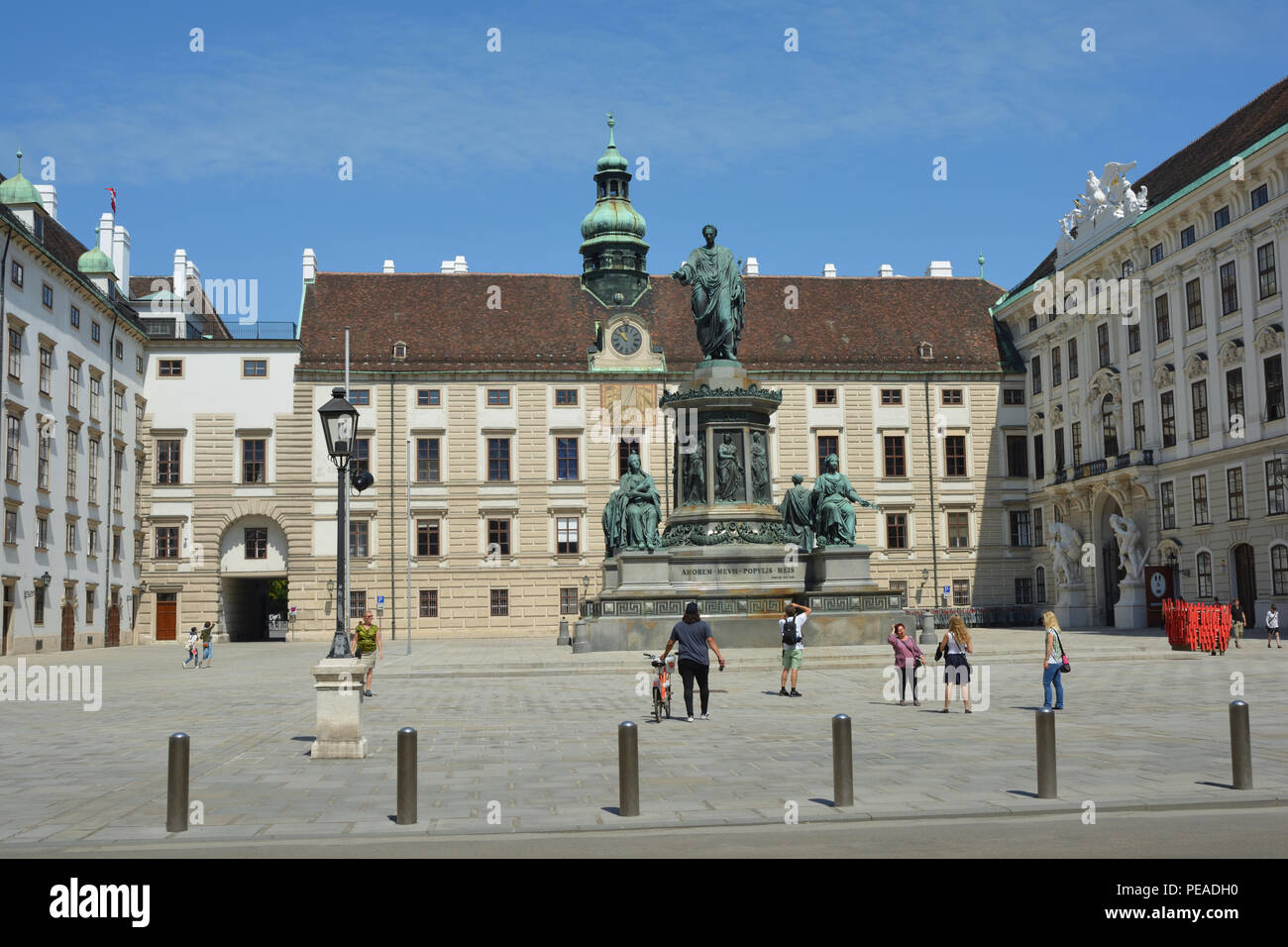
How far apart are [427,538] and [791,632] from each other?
4302 cm

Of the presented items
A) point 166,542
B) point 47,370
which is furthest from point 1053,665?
point 166,542

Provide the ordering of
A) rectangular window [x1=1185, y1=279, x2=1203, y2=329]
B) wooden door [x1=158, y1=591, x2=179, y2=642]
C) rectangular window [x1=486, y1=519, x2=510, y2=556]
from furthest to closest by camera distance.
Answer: rectangular window [x1=486, y1=519, x2=510, y2=556] → wooden door [x1=158, y1=591, x2=179, y2=642] → rectangular window [x1=1185, y1=279, x2=1203, y2=329]

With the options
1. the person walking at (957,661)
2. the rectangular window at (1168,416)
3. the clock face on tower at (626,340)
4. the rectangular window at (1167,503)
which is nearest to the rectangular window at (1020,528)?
the rectangular window at (1167,503)

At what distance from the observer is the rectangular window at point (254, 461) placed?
62.3m

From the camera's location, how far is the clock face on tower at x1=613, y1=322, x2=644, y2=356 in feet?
213

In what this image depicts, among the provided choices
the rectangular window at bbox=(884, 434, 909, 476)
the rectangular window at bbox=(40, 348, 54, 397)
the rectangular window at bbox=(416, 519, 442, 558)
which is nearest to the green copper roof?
the rectangular window at bbox=(40, 348, 54, 397)

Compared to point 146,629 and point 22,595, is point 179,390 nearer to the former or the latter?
point 146,629

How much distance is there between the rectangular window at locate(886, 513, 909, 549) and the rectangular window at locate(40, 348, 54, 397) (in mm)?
38211

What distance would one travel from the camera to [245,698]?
24938 millimetres

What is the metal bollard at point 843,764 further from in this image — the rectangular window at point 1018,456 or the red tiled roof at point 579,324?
the rectangular window at point 1018,456

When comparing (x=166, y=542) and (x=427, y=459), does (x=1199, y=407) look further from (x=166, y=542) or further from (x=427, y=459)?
(x=166, y=542)

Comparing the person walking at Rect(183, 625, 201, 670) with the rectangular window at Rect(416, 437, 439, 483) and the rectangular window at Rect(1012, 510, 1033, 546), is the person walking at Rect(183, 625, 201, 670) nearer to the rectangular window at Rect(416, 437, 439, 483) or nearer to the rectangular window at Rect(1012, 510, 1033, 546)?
the rectangular window at Rect(416, 437, 439, 483)

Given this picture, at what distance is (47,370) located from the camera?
49719mm
